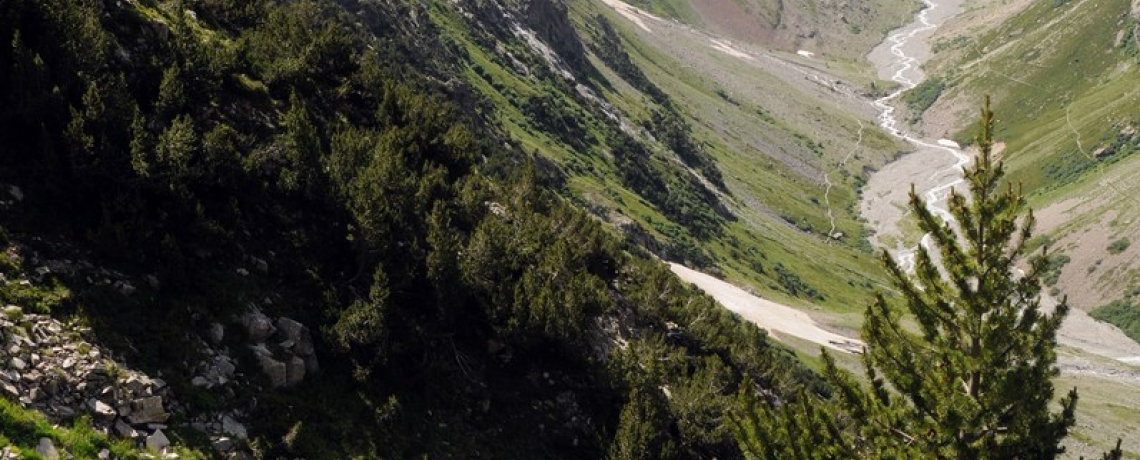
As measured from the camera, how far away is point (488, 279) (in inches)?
967

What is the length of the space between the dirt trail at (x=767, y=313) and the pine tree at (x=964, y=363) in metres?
54.5

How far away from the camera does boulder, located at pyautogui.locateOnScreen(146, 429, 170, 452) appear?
552 inches

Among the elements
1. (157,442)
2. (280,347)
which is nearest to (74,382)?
(157,442)

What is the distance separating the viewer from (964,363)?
14000 mm

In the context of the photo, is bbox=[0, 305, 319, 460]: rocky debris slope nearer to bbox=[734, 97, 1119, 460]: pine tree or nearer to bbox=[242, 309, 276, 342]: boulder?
bbox=[242, 309, 276, 342]: boulder

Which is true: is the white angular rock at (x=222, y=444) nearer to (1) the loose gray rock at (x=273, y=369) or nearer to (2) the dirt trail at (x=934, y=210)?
(1) the loose gray rock at (x=273, y=369)

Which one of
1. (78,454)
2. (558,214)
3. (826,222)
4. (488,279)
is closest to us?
(78,454)

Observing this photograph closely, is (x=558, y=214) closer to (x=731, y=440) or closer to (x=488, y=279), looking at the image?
(x=488, y=279)

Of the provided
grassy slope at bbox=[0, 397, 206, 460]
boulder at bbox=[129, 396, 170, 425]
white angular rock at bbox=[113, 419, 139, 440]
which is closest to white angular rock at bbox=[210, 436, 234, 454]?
boulder at bbox=[129, 396, 170, 425]

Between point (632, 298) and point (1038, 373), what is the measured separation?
19086 mm

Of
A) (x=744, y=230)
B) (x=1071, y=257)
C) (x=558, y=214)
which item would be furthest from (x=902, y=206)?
(x=558, y=214)

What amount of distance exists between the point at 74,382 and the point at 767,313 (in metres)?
70.2

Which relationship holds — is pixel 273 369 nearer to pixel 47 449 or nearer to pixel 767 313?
pixel 47 449

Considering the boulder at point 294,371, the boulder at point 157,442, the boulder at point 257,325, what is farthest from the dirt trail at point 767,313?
the boulder at point 157,442
